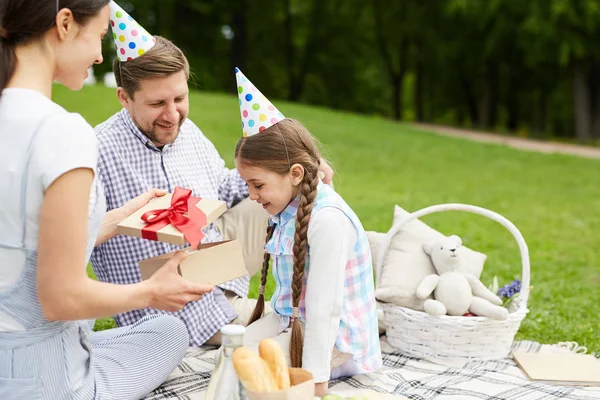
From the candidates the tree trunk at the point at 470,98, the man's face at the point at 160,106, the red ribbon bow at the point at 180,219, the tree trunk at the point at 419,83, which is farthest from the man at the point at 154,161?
the tree trunk at the point at 470,98

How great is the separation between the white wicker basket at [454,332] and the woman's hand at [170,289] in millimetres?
1424

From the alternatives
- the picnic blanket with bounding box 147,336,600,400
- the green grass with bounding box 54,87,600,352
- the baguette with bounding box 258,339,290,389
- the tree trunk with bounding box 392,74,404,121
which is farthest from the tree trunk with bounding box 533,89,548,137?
the baguette with bounding box 258,339,290,389

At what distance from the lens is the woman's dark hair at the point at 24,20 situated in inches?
75.2

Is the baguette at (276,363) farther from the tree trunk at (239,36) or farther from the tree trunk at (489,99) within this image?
the tree trunk at (489,99)

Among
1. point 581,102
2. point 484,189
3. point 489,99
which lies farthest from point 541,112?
point 484,189

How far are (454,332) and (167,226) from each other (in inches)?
61.1

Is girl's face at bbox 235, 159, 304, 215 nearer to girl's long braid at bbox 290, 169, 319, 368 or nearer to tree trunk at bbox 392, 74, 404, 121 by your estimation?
girl's long braid at bbox 290, 169, 319, 368

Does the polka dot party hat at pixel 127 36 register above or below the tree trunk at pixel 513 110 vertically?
above

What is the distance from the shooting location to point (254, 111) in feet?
9.20

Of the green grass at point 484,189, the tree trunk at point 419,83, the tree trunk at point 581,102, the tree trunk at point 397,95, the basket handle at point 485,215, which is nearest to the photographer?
the basket handle at point 485,215

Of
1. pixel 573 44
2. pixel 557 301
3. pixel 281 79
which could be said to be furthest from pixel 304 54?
pixel 557 301

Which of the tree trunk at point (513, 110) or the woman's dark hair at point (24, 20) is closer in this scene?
the woman's dark hair at point (24, 20)

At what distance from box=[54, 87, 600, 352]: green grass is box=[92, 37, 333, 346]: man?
0.75 meters

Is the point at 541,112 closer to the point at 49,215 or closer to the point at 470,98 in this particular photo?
the point at 470,98
